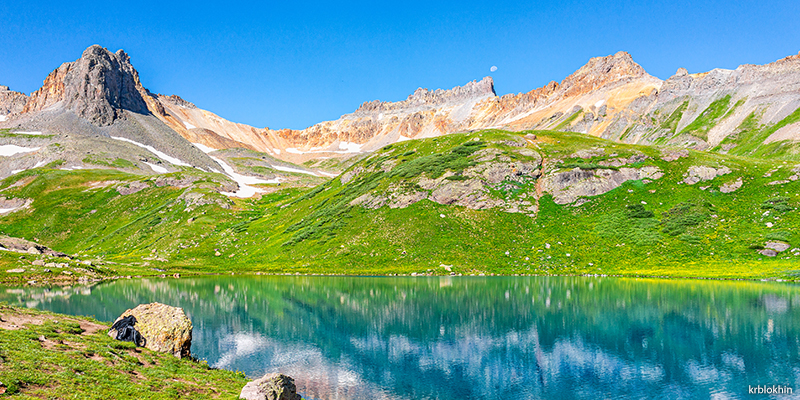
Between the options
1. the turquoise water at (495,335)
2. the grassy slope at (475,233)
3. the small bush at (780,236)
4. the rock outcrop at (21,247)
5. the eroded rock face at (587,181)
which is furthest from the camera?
the eroded rock face at (587,181)

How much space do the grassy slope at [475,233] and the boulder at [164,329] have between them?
56.5 m

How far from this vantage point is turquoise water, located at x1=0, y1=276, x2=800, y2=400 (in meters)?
25.7

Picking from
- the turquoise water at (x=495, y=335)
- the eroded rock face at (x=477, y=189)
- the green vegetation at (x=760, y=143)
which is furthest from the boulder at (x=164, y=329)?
the green vegetation at (x=760, y=143)

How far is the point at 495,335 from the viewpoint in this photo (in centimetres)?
3681

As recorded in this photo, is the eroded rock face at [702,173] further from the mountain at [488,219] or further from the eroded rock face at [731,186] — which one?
the eroded rock face at [731,186]

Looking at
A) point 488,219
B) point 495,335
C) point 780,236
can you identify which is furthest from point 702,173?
point 495,335

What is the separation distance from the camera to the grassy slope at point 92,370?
16.9 metres

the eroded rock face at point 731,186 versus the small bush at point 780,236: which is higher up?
the eroded rock face at point 731,186

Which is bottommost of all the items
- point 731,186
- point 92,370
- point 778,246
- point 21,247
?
point 92,370

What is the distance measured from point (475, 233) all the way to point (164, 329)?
7342cm

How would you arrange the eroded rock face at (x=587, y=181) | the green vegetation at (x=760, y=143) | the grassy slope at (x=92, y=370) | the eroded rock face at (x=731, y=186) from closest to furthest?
the grassy slope at (x=92, y=370) → the eroded rock face at (x=731, y=186) → the eroded rock face at (x=587, y=181) → the green vegetation at (x=760, y=143)

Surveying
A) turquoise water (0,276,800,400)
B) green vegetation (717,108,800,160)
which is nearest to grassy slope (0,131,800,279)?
turquoise water (0,276,800,400)

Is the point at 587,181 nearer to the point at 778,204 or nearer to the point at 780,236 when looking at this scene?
the point at 778,204

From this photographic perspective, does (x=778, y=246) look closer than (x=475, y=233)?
Yes
